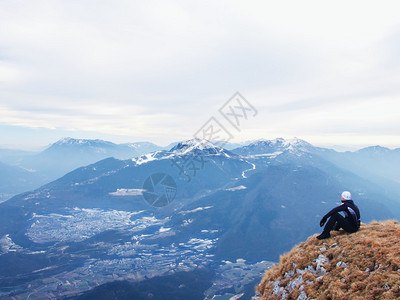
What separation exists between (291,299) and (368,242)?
25.5ft

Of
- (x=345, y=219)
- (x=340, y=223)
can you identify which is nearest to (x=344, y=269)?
(x=340, y=223)

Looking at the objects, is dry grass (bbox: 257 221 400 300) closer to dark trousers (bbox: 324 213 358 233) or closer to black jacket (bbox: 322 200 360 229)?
dark trousers (bbox: 324 213 358 233)

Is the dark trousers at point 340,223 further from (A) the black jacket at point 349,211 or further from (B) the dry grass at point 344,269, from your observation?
(B) the dry grass at point 344,269

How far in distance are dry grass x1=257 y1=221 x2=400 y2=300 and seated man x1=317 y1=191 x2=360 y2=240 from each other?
0.66m

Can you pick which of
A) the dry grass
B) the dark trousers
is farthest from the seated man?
the dry grass

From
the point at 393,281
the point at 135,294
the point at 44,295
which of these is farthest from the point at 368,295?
the point at 44,295

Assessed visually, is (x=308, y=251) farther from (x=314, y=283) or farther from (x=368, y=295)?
(x=368, y=295)

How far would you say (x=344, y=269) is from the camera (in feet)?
61.3

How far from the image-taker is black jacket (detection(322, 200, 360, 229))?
22.5 meters

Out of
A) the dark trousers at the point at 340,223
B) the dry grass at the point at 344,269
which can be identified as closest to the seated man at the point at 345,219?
the dark trousers at the point at 340,223

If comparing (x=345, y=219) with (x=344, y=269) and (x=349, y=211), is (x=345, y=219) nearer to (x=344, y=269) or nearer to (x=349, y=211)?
(x=349, y=211)

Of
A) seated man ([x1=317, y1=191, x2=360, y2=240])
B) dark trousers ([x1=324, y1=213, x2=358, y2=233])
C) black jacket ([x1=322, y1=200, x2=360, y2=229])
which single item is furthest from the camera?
dark trousers ([x1=324, y1=213, x2=358, y2=233])

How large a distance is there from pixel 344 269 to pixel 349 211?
240 inches

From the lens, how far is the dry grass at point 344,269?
16000mm
